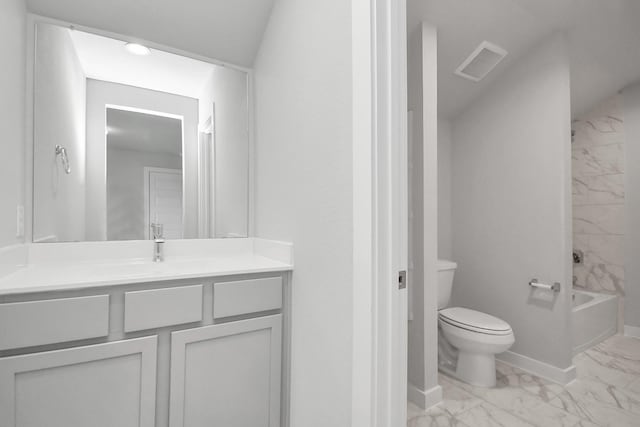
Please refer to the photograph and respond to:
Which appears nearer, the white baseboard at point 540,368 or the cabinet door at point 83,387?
the cabinet door at point 83,387

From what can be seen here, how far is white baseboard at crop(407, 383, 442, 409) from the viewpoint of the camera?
1.68 m

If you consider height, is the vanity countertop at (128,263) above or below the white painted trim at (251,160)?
below

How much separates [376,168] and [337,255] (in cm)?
34

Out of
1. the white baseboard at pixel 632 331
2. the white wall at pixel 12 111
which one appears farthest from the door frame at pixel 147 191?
the white baseboard at pixel 632 331

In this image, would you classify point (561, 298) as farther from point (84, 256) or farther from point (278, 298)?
point (84, 256)

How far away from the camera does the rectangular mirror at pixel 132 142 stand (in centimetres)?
137

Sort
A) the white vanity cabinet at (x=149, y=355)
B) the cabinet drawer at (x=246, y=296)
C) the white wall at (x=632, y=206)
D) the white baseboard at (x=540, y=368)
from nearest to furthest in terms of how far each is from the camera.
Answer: the white vanity cabinet at (x=149, y=355), the cabinet drawer at (x=246, y=296), the white baseboard at (x=540, y=368), the white wall at (x=632, y=206)

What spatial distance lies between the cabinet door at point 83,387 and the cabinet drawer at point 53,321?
0.05m

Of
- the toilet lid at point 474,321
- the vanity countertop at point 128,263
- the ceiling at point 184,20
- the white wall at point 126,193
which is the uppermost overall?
the ceiling at point 184,20

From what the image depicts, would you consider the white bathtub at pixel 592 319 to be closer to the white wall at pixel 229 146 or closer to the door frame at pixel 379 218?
the door frame at pixel 379 218

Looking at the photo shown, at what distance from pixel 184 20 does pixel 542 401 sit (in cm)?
290

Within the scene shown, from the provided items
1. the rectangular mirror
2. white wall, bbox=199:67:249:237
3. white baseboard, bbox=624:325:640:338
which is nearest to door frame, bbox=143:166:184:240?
the rectangular mirror

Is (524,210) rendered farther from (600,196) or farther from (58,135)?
(58,135)

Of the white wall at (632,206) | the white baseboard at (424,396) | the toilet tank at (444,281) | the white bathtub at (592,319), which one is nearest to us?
the white baseboard at (424,396)
